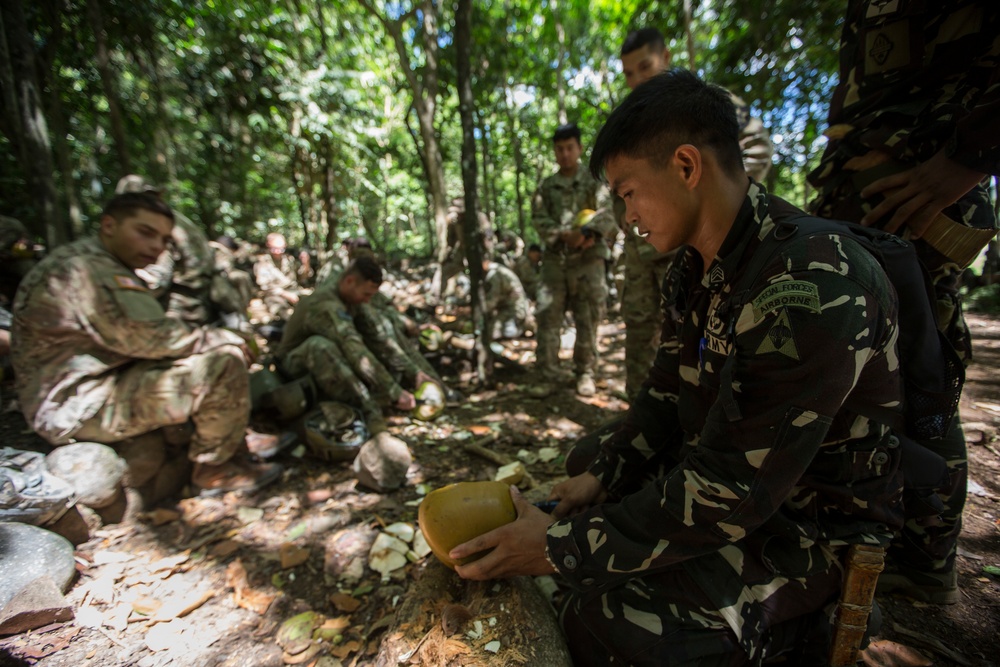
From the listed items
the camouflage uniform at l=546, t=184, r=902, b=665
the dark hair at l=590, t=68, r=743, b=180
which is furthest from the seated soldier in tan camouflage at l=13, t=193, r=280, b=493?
the dark hair at l=590, t=68, r=743, b=180

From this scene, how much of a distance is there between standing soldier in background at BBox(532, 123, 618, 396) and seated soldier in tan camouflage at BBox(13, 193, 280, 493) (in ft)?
10.2

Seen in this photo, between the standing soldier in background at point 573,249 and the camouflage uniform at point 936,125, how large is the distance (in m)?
2.65

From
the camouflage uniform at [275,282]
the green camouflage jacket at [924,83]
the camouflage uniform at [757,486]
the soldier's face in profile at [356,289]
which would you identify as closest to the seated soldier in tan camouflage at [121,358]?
the soldier's face in profile at [356,289]

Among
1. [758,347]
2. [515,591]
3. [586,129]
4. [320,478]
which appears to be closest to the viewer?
[758,347]

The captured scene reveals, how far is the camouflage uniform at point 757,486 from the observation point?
1.03 metres

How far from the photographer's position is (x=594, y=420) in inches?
156

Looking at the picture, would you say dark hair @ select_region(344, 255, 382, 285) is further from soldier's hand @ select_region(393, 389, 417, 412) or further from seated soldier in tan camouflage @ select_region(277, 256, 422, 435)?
soldier's hand @ select_region(393, 389, 417, 412)

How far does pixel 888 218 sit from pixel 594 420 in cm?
271

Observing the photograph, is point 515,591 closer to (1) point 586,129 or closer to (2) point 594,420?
(2) point 594,420

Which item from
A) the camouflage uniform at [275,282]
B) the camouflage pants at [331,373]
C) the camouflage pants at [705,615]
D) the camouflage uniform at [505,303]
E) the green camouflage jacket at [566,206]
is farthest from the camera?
the camouflage uniform at [275,282]

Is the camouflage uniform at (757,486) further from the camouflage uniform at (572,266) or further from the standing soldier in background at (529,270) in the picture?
the standing soldier in background at (529,270)

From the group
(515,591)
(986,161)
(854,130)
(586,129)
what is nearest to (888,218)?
(986,161)

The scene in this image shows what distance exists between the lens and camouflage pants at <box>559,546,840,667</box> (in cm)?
122

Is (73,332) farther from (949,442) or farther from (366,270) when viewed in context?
(949,442)
